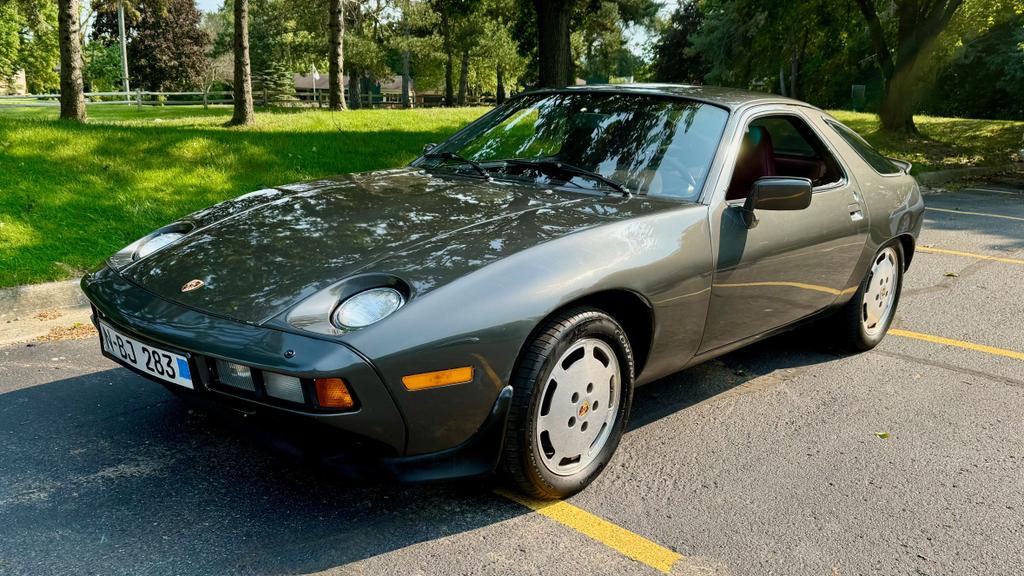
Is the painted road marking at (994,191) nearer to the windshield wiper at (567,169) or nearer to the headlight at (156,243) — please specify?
the windshield wiper at (567,169)

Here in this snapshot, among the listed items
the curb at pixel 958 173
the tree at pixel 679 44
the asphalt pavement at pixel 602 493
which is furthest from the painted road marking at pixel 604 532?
the tree at pixel 679 44

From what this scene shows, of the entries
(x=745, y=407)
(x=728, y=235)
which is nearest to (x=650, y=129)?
(x=728, y=235)

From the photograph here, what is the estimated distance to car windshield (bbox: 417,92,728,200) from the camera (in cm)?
339

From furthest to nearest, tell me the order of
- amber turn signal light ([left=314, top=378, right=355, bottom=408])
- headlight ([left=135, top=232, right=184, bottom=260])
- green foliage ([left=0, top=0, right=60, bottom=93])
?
green foliage ([left=0, top=0, right=60, bottom=93]) < headlight ([left=135, top=232, right=184, bottom=260]) < amber turn signal light ([left=314, top=378, right=355, bottom=408])

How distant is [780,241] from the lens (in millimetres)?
3512

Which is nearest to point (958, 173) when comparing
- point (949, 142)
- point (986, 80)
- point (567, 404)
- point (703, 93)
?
point (949, 142)

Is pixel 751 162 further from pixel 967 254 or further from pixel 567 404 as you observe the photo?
pixel 967 254

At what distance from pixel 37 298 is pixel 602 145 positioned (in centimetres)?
370

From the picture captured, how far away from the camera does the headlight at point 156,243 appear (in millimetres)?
3197

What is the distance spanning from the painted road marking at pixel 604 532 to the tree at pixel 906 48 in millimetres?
18071

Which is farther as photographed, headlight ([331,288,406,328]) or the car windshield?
the car windshield

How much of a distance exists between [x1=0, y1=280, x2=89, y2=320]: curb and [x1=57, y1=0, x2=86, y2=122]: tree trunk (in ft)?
20.2

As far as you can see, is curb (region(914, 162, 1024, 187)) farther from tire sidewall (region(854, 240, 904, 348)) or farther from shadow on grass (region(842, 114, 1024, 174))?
tire sidewall (region(854, 240, 904, 348))

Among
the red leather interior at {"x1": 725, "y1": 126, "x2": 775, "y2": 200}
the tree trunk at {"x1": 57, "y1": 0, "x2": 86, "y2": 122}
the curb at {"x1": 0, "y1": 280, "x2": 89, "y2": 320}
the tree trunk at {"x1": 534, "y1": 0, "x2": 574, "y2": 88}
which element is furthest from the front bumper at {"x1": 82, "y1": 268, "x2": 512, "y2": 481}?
the tree trunk at {"x1": 534, "y1": 0, "x2": 574, "y2": 88}
